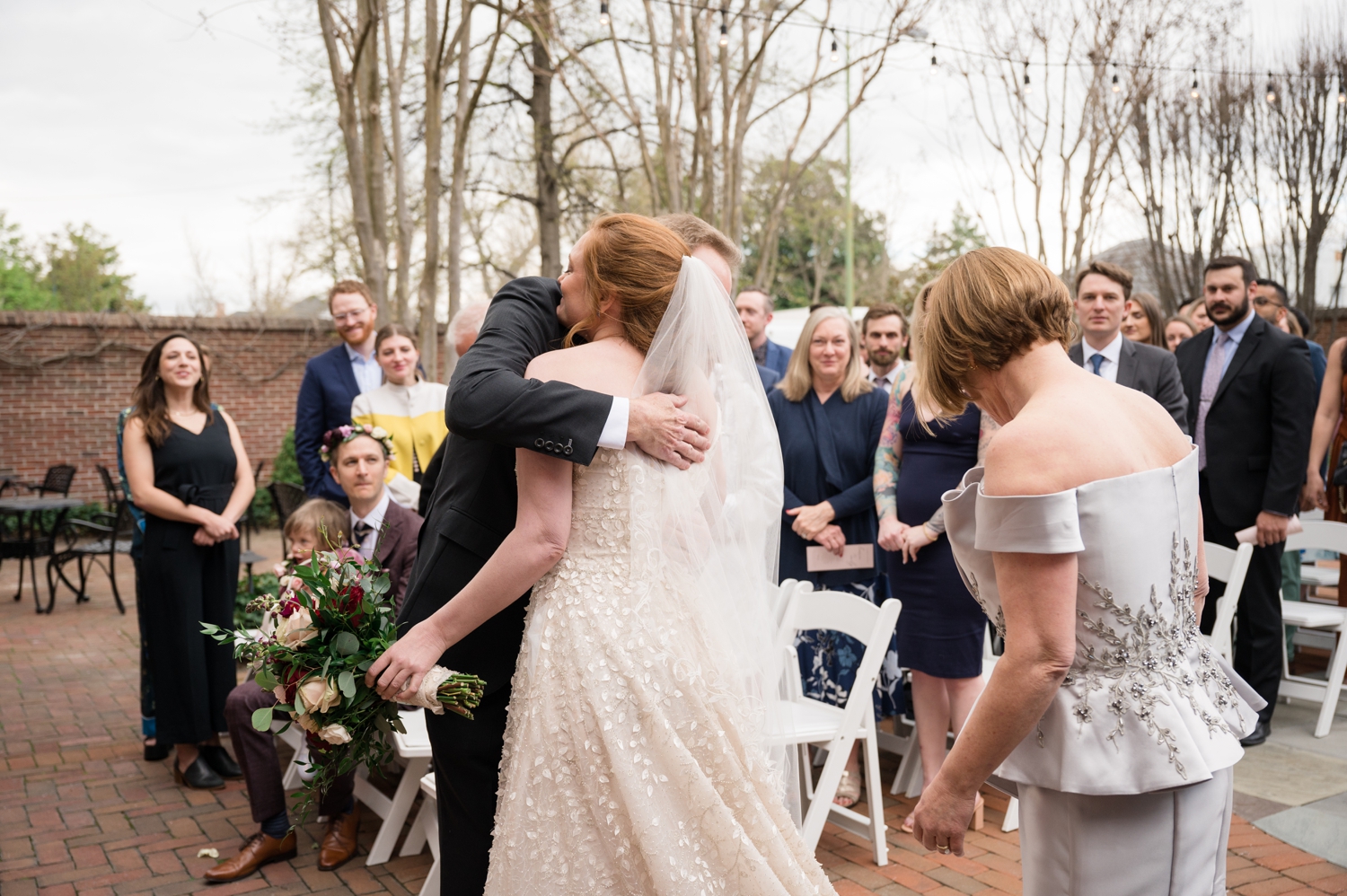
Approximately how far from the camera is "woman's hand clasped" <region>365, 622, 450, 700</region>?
2.07 m

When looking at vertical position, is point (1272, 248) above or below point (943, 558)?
above

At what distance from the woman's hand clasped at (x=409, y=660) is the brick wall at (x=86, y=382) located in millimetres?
12161

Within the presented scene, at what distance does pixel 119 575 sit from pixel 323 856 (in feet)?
27.4

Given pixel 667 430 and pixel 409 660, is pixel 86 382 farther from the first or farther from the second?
pixel 667 430

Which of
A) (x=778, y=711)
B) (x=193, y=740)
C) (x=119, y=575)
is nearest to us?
(x=778, y=711)

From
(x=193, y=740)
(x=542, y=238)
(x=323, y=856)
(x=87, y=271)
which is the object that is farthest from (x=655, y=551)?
(x=87, y=271)

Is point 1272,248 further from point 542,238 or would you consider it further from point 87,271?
point 87,271

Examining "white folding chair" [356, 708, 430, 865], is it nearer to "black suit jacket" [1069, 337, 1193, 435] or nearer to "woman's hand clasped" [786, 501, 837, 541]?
"woman's hand clasped" [786, 501, 837, 541]

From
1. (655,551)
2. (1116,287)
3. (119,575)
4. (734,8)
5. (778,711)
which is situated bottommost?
(119,575)

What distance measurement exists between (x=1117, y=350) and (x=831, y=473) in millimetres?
1528

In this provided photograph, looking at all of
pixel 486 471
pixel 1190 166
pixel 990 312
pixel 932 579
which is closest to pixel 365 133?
pixel 932 579

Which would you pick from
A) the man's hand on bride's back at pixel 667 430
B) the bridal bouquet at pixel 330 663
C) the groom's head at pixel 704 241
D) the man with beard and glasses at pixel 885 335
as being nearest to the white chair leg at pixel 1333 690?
the man with beard and glasses at pixel 885 335

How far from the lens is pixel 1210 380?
527 centimetres

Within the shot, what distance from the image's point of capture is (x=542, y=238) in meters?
14.9
